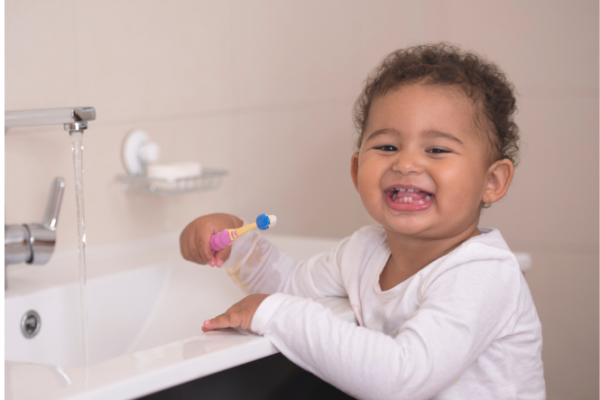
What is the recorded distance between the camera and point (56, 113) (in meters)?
0.83

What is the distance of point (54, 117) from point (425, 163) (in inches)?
21.2

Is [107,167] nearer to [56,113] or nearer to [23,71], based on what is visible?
[23,71]

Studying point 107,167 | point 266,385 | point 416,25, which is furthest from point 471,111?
point 416,25

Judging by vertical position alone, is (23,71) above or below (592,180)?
above

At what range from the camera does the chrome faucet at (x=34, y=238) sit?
0.91 meters

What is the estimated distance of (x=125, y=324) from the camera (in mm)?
1104

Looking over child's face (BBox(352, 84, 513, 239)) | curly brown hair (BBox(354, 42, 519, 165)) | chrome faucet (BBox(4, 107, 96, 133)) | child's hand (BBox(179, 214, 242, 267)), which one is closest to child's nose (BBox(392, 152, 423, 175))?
child's face (BBox(352, 84, 513, 239))

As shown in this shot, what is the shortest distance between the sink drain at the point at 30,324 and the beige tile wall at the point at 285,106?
191mm

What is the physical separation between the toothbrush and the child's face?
18cm

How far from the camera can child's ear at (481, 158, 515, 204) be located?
90cm

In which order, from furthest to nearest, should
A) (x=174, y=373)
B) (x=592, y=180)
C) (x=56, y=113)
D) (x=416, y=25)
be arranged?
1. (x=416, y=25)
2. (x=592, y=180)
3. (x=56, y=113)
4. (x=174, y=373)

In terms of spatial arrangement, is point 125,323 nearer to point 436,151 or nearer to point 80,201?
point 80,201

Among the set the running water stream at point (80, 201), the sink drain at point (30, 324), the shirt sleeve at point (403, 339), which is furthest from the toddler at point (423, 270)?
the sink drain at point (30, 324)

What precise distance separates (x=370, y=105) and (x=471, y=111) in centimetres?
16
